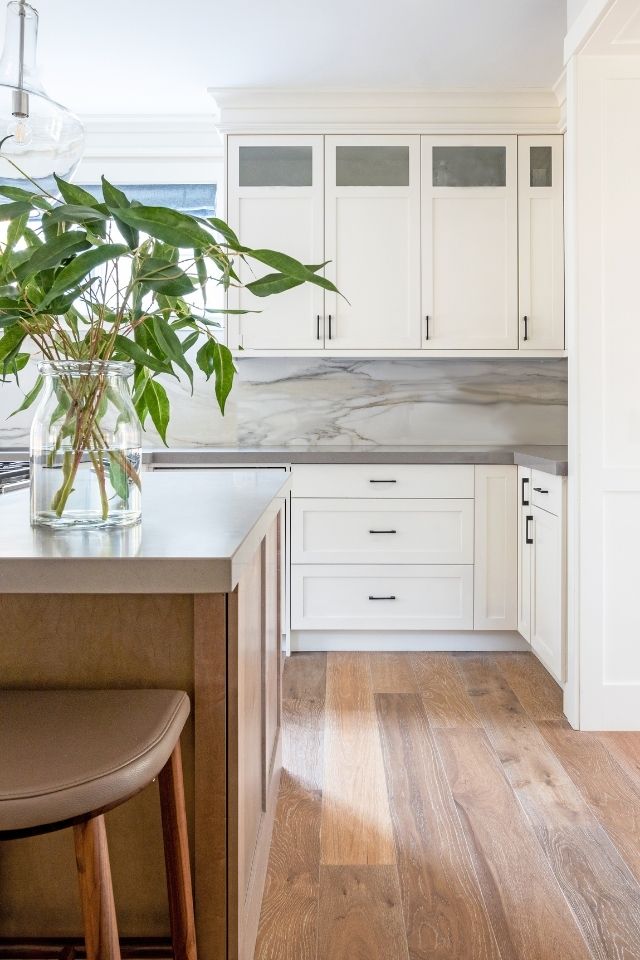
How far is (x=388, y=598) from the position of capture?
11.8 feet

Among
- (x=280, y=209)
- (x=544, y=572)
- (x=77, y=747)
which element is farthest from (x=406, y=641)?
(x=77, y=747)

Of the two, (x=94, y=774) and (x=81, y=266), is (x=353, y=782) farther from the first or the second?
(x=81, y=266)

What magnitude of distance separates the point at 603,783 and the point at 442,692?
2.86 ft

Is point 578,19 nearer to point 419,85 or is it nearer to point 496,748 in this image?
point 419,85

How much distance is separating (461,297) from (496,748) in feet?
6.92

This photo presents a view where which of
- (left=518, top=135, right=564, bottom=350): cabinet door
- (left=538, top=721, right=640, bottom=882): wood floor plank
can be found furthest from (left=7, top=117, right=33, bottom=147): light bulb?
(left=518, top=135, right=564, bottom=350): cabinet door

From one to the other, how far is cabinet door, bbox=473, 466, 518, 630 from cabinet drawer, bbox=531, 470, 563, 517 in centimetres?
32

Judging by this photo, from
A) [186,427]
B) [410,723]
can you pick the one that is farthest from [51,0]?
[410,723]

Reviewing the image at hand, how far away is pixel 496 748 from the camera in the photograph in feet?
8.23

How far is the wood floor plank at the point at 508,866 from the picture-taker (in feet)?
5.10

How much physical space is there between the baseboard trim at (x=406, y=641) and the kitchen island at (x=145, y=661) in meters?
2.37

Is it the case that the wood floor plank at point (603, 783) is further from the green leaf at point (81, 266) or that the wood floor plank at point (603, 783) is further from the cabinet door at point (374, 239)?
the cabinet door at point (374, 239)

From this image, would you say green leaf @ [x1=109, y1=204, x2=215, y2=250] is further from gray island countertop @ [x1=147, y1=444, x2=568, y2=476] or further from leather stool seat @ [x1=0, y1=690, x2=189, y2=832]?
gray island countertop @ [x1=147, y1=444, x2=568, y2=476]

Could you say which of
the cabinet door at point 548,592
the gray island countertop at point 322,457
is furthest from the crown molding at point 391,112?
the cabinet door at point 548,592
